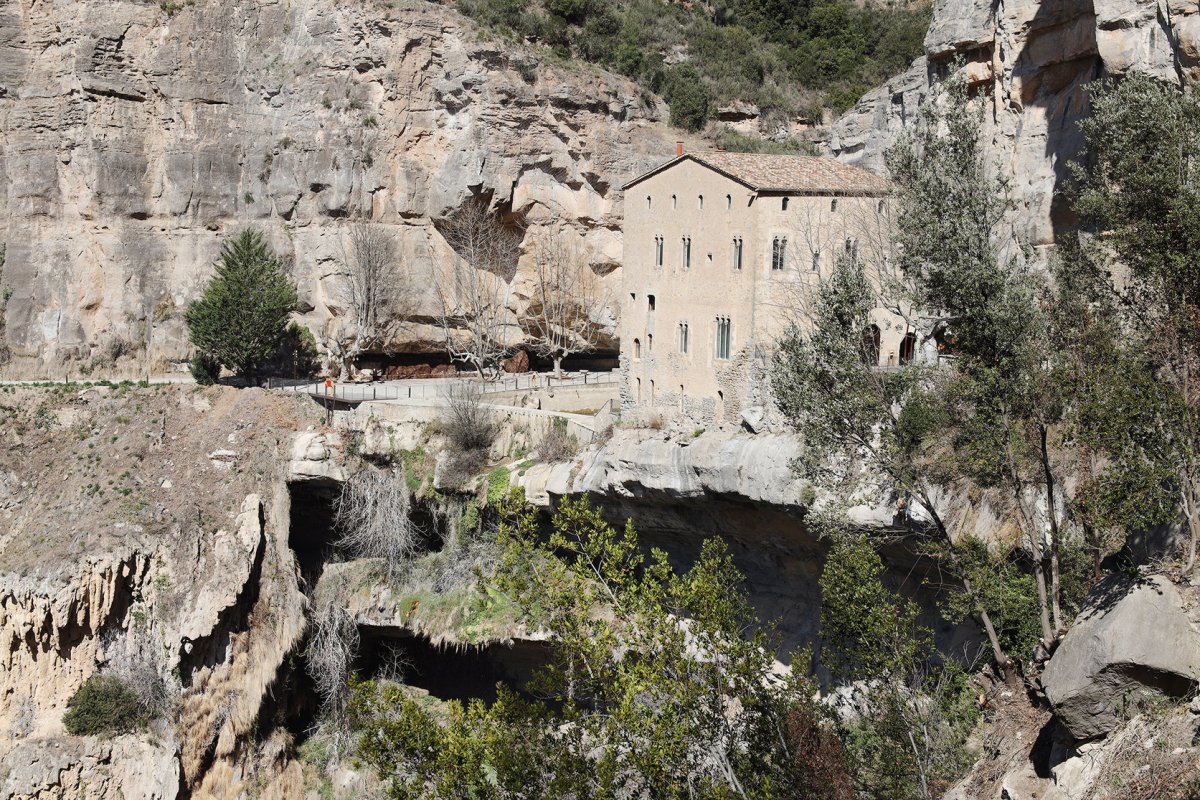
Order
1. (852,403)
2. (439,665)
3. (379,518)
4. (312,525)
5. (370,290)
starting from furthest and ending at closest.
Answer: (370,290), (312,525), (439,665), (379,518), (852,403)

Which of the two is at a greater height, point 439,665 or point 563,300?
point 563,300

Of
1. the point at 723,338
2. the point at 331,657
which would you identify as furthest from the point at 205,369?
the point at 723,338

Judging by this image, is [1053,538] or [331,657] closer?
[1053,538]

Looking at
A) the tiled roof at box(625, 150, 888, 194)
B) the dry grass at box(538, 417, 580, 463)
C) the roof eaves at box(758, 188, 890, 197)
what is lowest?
the dry grass at box(538, 417, 580, 463)

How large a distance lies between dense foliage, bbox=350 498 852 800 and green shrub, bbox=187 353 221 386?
2551 centimetres

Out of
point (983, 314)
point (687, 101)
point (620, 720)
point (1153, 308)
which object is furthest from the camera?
point (687, 101)

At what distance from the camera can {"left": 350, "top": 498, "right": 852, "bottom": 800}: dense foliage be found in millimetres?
12211

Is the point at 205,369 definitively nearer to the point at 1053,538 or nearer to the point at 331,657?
the point at 331,657

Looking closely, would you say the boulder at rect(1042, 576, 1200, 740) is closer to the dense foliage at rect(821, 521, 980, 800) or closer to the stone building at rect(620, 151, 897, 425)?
the dense foliage at rect(821, 521, 980, 800)

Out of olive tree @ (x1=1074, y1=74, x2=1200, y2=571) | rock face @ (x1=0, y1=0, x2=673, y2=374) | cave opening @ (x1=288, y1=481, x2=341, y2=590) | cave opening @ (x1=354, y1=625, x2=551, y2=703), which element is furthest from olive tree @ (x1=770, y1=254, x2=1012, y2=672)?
rock face @ (x1=0, y1=0, x2=673, y2=374)

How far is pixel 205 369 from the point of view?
3691 cm

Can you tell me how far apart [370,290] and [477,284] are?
12.7ft

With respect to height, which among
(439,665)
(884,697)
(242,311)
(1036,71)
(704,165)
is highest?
(1036,71)

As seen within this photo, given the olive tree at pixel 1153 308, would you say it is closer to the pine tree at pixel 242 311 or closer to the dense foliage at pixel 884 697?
the dense foliage at pixel 884 697
